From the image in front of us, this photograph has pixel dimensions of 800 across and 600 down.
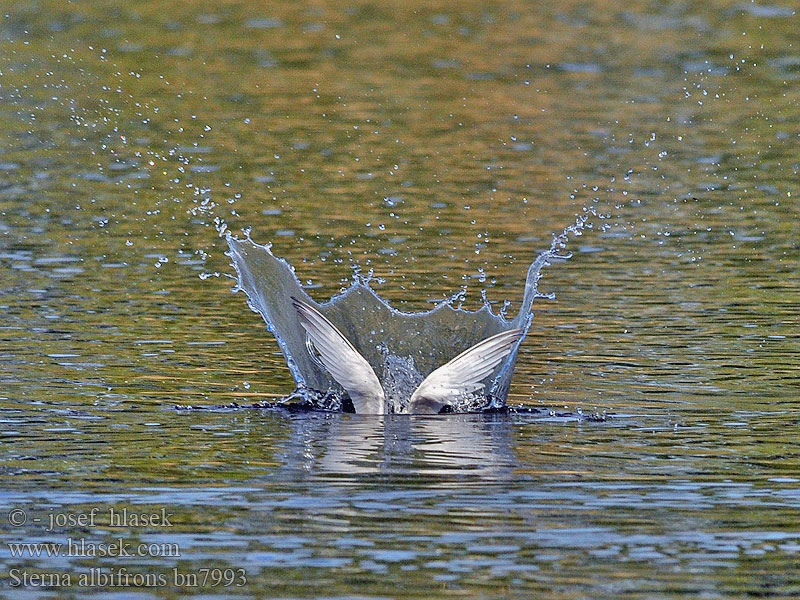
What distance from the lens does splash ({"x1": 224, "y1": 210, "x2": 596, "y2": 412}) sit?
13156 mm

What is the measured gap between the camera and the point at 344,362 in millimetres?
12500

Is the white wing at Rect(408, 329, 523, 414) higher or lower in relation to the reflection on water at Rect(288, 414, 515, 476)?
higher

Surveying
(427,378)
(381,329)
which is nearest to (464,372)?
(427,378)

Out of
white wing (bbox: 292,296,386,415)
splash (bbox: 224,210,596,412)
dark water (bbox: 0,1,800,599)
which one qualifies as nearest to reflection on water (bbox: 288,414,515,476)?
dark water (bbox: 0,1,800,599)

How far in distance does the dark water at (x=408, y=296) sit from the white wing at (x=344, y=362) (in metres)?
0.29

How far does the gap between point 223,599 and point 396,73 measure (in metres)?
24.3

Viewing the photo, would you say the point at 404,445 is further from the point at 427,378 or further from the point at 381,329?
the point at 381,329

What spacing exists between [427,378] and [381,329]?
2.21 metres

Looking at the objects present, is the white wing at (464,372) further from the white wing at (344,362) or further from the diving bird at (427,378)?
the white wing at (344,362)

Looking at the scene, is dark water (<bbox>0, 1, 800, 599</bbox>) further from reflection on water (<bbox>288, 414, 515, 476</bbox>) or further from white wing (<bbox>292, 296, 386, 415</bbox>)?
white wing (<bbox>292, 296, 386, 415</bbox>)

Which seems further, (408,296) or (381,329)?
(408,296)

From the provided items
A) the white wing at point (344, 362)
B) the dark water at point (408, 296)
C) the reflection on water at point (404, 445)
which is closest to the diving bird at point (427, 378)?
the white wing at point (344, 362)

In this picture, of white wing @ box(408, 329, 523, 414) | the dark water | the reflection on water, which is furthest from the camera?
white wing @ box(408, 329, 523, 414)

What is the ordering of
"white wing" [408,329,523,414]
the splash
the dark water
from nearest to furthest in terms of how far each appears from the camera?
the dark water
"white wing" [408,329,523,414]
the splash
